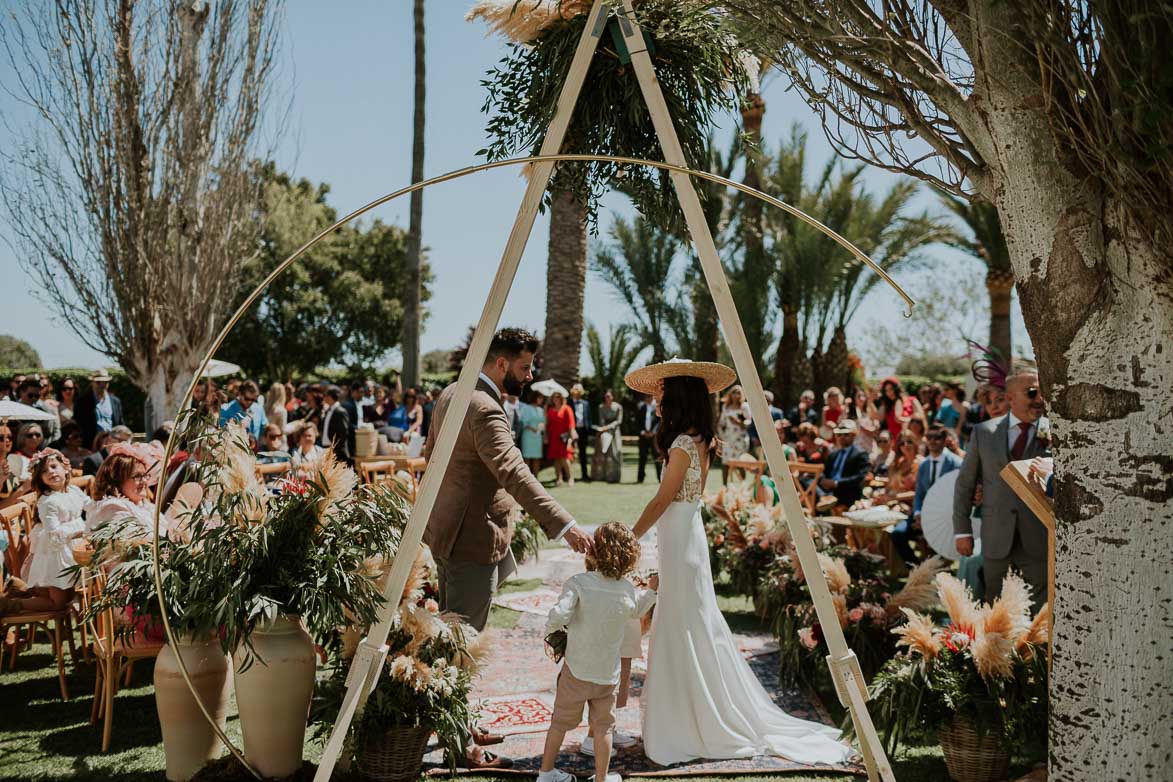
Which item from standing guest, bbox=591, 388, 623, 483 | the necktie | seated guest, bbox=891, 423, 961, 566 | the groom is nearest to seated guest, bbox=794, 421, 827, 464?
seated guest, bbox=891, 423, 961, 566

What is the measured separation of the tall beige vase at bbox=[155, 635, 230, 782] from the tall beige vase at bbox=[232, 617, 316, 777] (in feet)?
0.74

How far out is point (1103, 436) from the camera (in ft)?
9.49

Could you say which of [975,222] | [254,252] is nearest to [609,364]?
[975,222]

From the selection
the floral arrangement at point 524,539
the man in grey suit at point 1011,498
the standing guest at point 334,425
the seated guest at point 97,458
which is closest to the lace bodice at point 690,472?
the man in grey suit at point 1011,498

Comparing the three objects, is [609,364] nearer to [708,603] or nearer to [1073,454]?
[708,603]

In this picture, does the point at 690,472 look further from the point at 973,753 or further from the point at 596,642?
the point at 973,753

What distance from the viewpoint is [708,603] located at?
4.63 m

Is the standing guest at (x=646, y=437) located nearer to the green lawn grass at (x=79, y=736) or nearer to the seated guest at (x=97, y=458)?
the seated guest at (x=97, y=458)

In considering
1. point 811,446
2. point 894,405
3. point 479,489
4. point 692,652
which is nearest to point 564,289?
point 894,405

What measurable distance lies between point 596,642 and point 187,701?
1.86 meters

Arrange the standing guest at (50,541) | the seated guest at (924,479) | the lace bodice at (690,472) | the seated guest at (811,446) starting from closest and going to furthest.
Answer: the lace bodice at (690,472)
the standing guest at (50,541)
the seated guest at (924,479)
the seated guest at (811,446)

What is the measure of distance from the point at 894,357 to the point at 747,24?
168 ft

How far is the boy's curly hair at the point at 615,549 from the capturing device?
407 centimetres

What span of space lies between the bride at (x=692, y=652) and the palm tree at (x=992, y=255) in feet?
58.4
